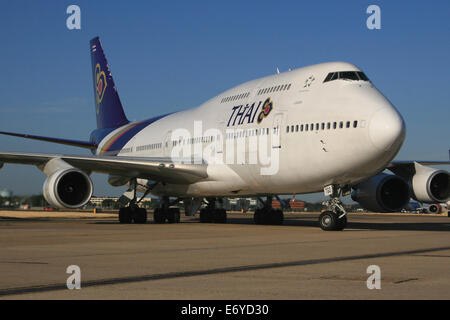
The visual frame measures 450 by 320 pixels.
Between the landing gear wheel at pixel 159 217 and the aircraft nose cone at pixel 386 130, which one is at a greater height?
the aircraft nose cone at pixel 386 130

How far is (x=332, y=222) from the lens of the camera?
56.5 ft

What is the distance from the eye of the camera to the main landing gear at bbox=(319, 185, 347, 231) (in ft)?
56.6

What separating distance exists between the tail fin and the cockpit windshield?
1674 cm

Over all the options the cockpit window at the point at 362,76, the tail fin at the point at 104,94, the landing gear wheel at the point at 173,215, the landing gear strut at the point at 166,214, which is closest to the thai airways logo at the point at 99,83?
the tail fin at the point at 104,94

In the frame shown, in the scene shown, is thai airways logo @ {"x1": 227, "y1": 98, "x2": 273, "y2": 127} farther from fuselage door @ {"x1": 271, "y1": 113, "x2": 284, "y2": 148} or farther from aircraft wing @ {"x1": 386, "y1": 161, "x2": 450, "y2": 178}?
aircraft wing @ {"x1": 386, "y1": 161, "x2": 450, "y2": 178}

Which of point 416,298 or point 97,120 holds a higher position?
point 97,120

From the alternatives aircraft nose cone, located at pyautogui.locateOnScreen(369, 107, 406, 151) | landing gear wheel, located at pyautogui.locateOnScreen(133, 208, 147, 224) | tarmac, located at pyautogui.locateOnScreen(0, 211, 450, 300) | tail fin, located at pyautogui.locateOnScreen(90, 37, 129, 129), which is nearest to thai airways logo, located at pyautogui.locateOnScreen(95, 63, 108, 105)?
tail fin, located at pyautogui.locateOnScreen(90, 37, 129, 129)

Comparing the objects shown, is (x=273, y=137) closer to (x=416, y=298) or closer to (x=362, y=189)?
(x=362, y=189)

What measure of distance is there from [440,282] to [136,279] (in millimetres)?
3481

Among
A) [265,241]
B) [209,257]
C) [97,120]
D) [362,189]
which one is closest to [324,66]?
[362,189]

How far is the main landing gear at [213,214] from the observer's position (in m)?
26.2

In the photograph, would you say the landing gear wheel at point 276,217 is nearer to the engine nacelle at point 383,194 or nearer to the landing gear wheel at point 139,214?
the engine nacelle at point 383,194

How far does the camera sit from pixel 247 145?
19828 mm

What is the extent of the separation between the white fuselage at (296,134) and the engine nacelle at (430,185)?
15.1 ft
